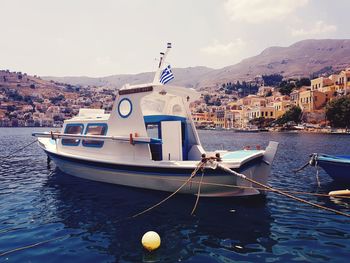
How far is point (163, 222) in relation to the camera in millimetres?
9609

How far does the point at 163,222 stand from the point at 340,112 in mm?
84571

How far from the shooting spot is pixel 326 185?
15.6 metres

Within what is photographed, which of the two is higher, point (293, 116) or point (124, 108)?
point (124, 108)

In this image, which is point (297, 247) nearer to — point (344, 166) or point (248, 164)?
point (248, 164)

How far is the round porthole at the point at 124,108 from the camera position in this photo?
13.5 meters

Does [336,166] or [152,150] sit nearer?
[152,150]

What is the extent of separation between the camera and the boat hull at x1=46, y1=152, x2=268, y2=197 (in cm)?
1106

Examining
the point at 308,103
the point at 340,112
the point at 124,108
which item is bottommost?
the point at 124,108

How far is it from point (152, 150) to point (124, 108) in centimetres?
237

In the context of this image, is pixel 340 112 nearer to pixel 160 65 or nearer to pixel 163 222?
pixel 160 65

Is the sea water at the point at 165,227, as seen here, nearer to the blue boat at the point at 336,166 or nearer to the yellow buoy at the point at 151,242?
the yellow buoy at the point at 151,242

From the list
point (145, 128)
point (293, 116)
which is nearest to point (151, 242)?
point (145, 128)

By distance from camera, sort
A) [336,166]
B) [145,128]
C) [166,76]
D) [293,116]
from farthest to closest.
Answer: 1. [293,116]
2. [336,166]
3. [166,76]
4. [145,128]

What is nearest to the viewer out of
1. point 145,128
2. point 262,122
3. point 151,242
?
point 151,242
